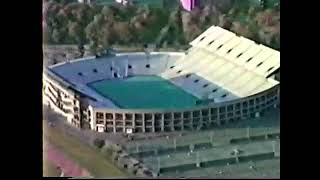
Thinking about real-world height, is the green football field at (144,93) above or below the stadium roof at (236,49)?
below

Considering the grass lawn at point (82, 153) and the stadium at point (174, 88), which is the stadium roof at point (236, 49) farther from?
the grass lawn at point (82, 153)

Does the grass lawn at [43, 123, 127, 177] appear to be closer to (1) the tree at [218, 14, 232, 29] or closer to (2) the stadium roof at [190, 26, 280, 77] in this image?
(2) the stadium roof at [190, 26, 280, 77]

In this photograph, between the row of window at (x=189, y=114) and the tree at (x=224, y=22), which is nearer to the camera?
the row of window at (x=189, y=114)

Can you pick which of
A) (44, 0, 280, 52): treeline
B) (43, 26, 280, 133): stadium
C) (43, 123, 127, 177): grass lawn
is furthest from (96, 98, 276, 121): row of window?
(44, 0, 280, 52): treeline

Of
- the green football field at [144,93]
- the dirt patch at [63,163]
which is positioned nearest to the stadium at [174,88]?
the green football field at [144,93]

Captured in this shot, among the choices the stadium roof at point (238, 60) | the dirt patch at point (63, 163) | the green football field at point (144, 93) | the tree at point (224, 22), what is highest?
the tree at point (224, 22)

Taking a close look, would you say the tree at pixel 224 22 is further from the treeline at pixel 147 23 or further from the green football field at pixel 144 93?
the green football field at pixel 144 93
